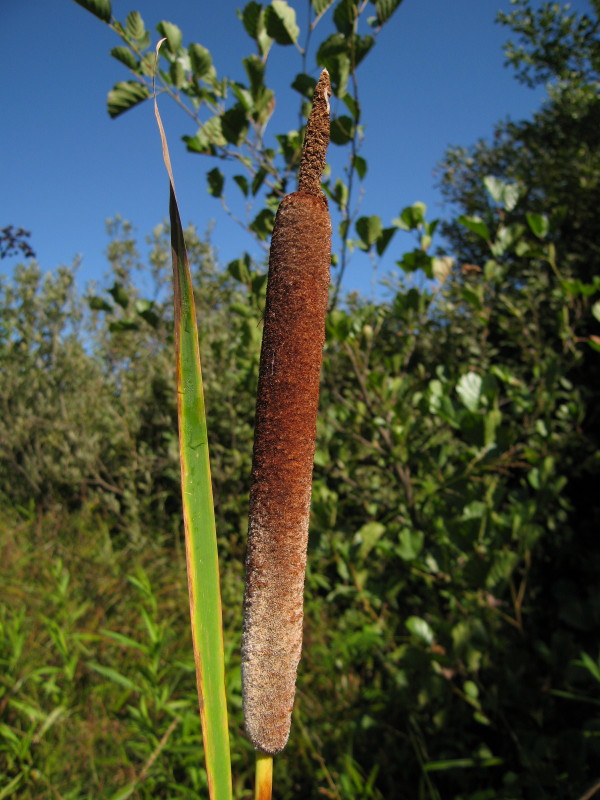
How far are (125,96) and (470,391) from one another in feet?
4.99

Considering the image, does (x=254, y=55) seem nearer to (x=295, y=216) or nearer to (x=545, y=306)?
(x=295, y=216)

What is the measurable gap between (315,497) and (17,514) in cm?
486

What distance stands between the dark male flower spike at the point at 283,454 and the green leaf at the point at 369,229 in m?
1.62

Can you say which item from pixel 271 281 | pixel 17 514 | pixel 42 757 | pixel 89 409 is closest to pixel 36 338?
pixel 89 409

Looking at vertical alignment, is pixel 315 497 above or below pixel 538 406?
below

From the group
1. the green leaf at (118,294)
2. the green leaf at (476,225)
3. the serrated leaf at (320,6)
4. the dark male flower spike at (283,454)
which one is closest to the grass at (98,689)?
the green leaf at (118,294)

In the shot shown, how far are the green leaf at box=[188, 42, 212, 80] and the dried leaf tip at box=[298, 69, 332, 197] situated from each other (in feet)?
6.05

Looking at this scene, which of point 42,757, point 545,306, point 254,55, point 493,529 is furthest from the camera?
point 545,306

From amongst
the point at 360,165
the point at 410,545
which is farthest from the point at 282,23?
the point at 410,545

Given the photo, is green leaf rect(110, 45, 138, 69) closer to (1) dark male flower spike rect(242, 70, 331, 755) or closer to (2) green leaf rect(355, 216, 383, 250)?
(2) green leaf rect(355, 216, 383, 250)

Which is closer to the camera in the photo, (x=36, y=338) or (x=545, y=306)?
(x=545, y=306)

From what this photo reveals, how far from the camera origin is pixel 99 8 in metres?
1.81

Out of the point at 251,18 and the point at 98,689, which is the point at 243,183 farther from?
the point at 98,689

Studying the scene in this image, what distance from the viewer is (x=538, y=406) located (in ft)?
7.50
